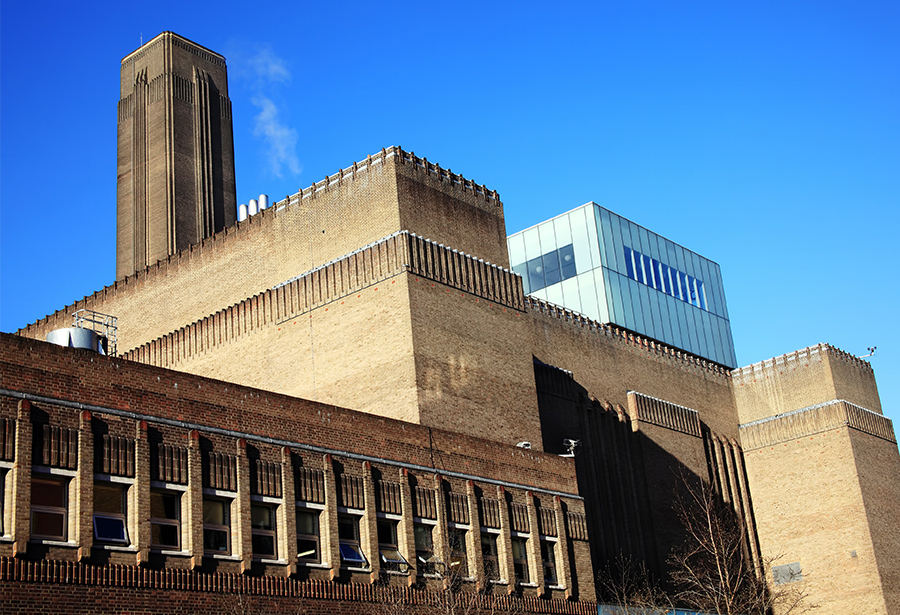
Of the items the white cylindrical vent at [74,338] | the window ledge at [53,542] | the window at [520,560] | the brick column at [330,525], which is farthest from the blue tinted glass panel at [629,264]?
the window ledge at [53,542]

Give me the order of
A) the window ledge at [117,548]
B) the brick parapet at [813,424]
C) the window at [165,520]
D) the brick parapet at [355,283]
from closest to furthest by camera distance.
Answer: the window ledge at [117,548], the window at [165,520], the brick parapet at [355,283], the brick parapet at [813,424]

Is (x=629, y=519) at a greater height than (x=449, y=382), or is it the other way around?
(x=449, y=382)

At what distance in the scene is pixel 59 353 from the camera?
76.5ft

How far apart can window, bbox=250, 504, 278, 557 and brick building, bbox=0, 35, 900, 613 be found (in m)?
0.07

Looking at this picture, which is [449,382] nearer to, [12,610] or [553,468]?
[553,468]

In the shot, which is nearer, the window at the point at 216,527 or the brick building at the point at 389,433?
the brick building at the point at 389,433

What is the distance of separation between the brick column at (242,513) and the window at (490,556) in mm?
8359

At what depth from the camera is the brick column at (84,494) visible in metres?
21.8

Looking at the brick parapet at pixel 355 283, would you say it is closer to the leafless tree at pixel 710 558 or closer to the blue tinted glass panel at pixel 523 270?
the leafless tree at pixel 710 558

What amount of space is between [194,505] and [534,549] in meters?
Result: 12.2

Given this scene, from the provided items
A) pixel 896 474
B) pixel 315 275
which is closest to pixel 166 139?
pixel 315 275

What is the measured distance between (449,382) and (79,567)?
1654 centimetres

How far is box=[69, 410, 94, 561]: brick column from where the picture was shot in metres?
21.8

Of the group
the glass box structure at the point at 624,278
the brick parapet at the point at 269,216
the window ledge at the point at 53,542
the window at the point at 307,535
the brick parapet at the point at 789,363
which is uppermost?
the glass box structure at the point at 624,278
